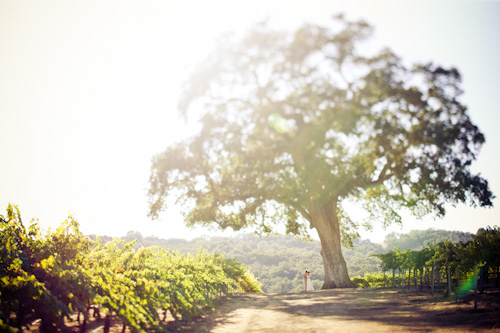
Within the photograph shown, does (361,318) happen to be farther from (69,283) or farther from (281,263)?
(281,263)

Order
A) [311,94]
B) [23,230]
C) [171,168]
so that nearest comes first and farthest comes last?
[23,230], [311,94], [171,168]

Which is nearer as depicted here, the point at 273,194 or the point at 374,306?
the point at 374,306

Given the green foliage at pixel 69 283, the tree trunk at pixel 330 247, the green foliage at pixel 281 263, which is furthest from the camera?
the green foliage at pixel 281 263

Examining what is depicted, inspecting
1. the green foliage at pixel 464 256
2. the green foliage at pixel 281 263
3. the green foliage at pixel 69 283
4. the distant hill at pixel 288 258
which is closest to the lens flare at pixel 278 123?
the green foliage at pixel 464 256

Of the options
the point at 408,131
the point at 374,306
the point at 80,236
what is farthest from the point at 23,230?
the point at 408,131

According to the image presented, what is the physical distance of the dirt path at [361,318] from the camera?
7.04 m

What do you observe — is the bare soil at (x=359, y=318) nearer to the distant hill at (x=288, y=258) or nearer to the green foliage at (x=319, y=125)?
the green foliage at (x=319, y=125)

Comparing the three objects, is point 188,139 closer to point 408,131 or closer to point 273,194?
point 273,194

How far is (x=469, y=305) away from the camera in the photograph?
866cm

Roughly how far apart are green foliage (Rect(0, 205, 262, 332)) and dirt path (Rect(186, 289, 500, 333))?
5.00ft

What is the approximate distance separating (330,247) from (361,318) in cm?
1229

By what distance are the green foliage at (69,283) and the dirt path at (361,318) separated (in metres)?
1.52

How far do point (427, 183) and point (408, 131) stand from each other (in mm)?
3001

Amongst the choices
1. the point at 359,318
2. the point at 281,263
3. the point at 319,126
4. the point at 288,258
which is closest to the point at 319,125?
the point at 319,126
